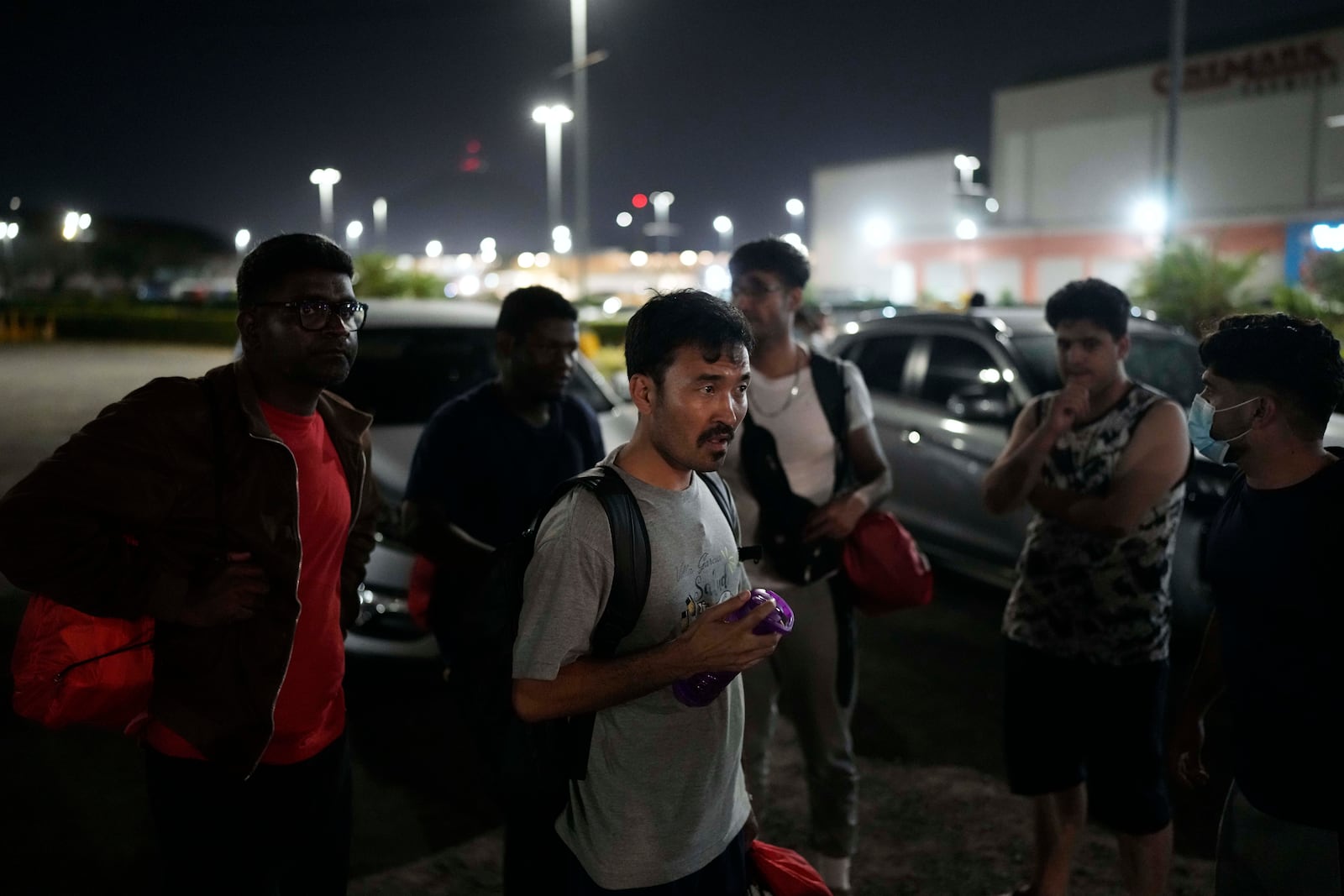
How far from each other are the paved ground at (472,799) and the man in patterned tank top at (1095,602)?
0.54 m

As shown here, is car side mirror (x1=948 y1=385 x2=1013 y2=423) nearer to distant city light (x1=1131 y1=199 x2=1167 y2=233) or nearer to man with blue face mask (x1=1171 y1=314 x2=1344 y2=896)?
man with blue face mask (x1=1171 y1=314 x2=1344 y2=896)

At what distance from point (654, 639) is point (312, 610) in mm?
918

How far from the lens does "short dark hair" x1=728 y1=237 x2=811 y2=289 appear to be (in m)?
3.80

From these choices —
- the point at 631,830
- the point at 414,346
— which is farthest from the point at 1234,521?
the point at 414,346

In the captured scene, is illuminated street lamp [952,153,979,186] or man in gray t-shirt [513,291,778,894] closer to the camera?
man in gray t-shirt [513,291,778,894]

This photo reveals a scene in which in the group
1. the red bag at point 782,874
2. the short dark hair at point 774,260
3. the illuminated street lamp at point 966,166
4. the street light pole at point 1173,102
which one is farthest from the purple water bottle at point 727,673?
the illuminated street lamp at point 966,166

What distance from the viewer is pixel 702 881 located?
2242mm

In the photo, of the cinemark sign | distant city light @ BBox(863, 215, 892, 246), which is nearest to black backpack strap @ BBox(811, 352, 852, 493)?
the cinemark sign

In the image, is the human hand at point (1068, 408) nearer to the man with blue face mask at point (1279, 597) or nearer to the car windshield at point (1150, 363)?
the man with blue face mask at point (1279, 597)

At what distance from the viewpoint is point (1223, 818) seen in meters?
2.53

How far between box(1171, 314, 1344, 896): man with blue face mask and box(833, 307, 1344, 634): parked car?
351 centimetres

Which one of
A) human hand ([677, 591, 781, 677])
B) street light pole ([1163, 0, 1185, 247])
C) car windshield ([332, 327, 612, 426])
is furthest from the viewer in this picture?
street light pole ([1163, 0, 1185, 247])

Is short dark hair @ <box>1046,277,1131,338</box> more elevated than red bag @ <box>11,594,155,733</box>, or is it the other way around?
short dark hair @ <box>1046,277,1131,338</box>

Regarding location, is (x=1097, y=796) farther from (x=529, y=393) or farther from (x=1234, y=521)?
(x=529, y=393)
